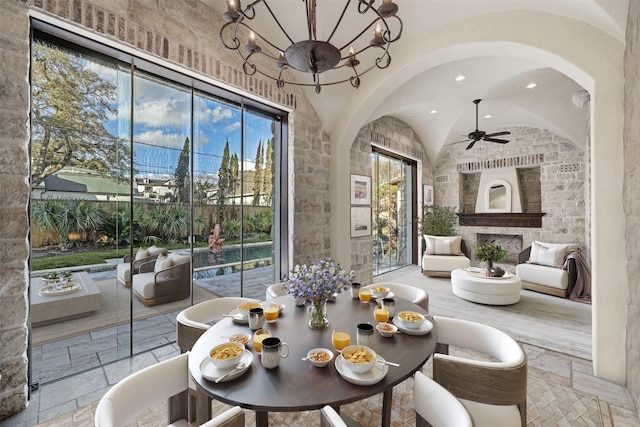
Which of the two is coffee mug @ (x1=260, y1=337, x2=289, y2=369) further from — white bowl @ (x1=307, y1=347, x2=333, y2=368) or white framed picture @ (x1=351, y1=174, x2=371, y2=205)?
white framed picture @ (x1=351, y1=174, x2=371, y2=205)

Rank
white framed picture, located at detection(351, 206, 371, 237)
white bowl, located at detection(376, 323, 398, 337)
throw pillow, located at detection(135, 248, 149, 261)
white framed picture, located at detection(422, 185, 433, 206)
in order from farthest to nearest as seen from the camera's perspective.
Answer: white framed picture, located at detection(422, 185, 433, 206) < white framed picture, located at detection(351, 206, 371, 237) < throw pillow, located at detection(135, 248, 149, 261) < white bowl, located at detection(376, 323, 398, 337)

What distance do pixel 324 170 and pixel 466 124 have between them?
4.07 metres

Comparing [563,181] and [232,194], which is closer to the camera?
[232,194]

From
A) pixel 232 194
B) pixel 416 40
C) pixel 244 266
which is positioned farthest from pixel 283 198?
pixel 416 40

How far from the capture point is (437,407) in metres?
1.10

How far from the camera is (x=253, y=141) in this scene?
3.32m

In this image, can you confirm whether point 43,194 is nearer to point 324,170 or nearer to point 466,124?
point 324,170

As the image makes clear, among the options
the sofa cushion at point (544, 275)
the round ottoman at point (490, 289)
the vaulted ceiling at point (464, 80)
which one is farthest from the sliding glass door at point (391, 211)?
the sofa cushion at point (544, 275)

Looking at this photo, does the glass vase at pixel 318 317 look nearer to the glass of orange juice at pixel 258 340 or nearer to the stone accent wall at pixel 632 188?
the glass of orange juice at pixel 258 340

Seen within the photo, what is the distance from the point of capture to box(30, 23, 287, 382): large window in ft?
6.75

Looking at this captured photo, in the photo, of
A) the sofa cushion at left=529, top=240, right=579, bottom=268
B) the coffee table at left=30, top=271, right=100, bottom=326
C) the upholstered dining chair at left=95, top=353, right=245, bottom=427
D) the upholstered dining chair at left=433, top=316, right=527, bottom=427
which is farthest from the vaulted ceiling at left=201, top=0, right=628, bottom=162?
the upholstered dining chair at left=95, top=353, right=245, bottom=427

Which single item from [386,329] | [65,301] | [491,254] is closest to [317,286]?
[386,329]

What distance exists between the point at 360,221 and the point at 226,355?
3.73 m

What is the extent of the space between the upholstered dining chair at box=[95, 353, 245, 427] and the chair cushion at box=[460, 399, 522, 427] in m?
1.11
